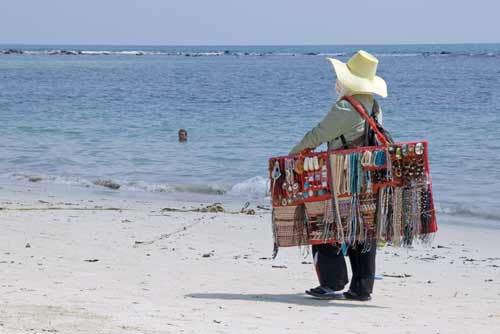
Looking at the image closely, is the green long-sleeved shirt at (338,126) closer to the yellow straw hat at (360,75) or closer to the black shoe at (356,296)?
the yellow straw hat at (360,75)

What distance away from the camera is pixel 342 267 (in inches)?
250

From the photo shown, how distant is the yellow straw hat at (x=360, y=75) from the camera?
6008 millimetres

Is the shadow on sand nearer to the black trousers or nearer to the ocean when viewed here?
the black trousers

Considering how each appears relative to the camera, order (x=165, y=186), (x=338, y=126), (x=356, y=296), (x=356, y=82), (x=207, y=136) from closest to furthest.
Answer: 1. (x=338, y=126)
2. (x=356, y=82)
3. (x=356, y=296)
4. (x=165, y=186)
5. (x=207, y=136)

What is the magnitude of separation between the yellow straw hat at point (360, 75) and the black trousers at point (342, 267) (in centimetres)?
106

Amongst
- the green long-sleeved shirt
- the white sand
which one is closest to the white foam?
the white sand

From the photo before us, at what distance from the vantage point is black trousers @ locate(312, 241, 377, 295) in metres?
6.28

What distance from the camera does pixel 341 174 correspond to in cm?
596

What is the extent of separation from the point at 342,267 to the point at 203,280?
1.20 metres

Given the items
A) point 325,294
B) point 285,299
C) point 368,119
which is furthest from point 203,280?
point 368,119

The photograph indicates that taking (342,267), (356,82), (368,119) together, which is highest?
(356,82)

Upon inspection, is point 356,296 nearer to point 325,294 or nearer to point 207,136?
point 325,294

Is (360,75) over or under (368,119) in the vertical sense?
over

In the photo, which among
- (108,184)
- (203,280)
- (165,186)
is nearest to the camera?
(203,280)
